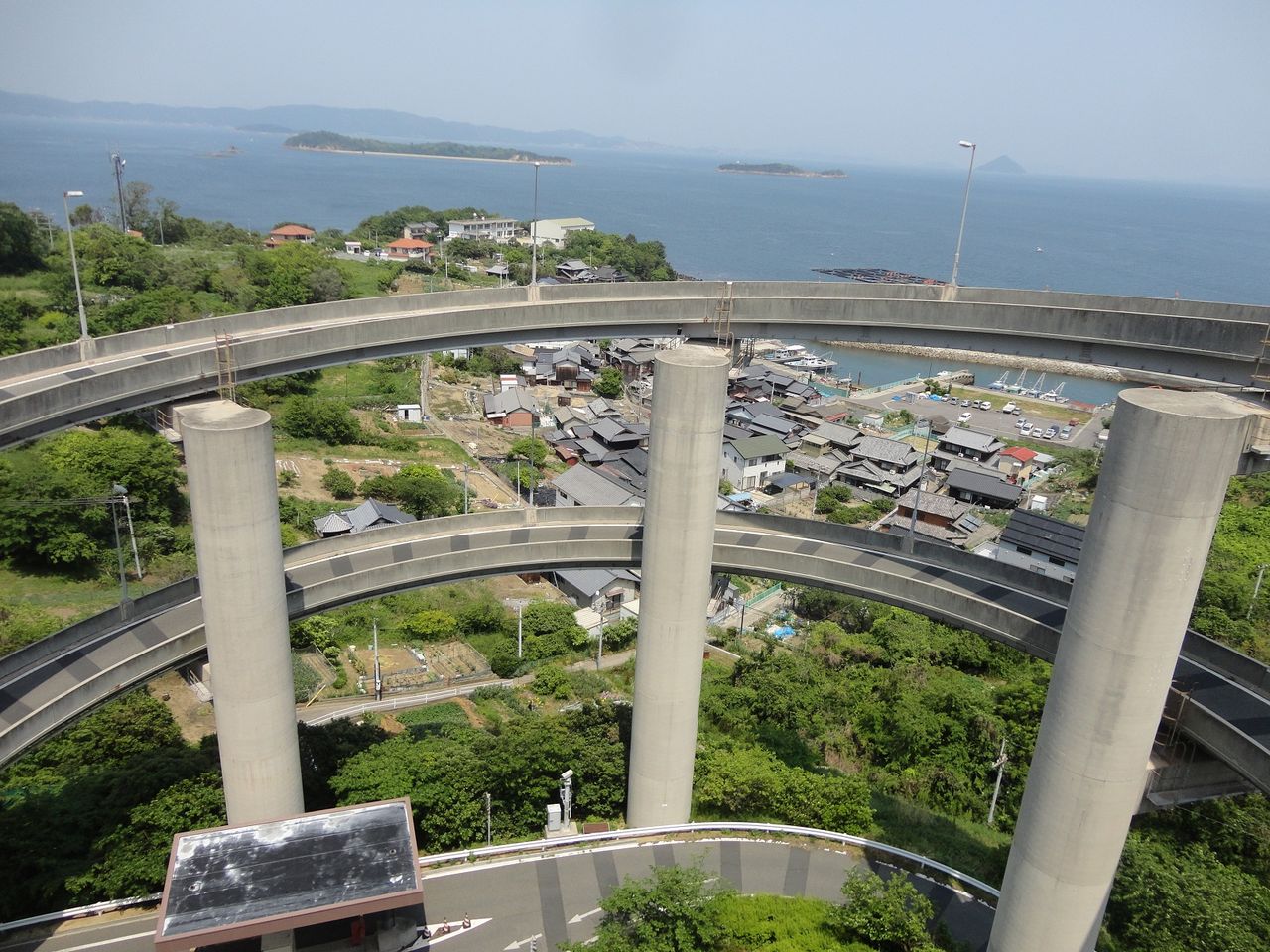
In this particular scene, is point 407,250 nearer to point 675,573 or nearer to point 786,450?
point 786,450

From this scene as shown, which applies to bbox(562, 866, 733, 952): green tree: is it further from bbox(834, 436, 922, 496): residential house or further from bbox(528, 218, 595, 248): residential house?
bbox(528, 218, 595, 248): residential house

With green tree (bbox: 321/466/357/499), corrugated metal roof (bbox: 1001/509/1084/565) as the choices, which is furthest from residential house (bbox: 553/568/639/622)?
corrugated metal roof (bbox: 1001/509/1084/565)

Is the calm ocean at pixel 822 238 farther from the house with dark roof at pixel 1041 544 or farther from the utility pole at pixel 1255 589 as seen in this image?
the utility pole at pixel 1255 589

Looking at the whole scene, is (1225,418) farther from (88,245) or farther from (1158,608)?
(88,245)

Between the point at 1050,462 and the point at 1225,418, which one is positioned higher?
the point at 1225,418

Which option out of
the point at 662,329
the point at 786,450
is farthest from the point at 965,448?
the point at 662,329

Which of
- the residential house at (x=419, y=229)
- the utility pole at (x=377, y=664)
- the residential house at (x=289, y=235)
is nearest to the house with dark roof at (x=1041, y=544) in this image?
the utility pole at (x=377, y=664)

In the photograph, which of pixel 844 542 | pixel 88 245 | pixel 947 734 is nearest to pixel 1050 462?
pixel 947 734
